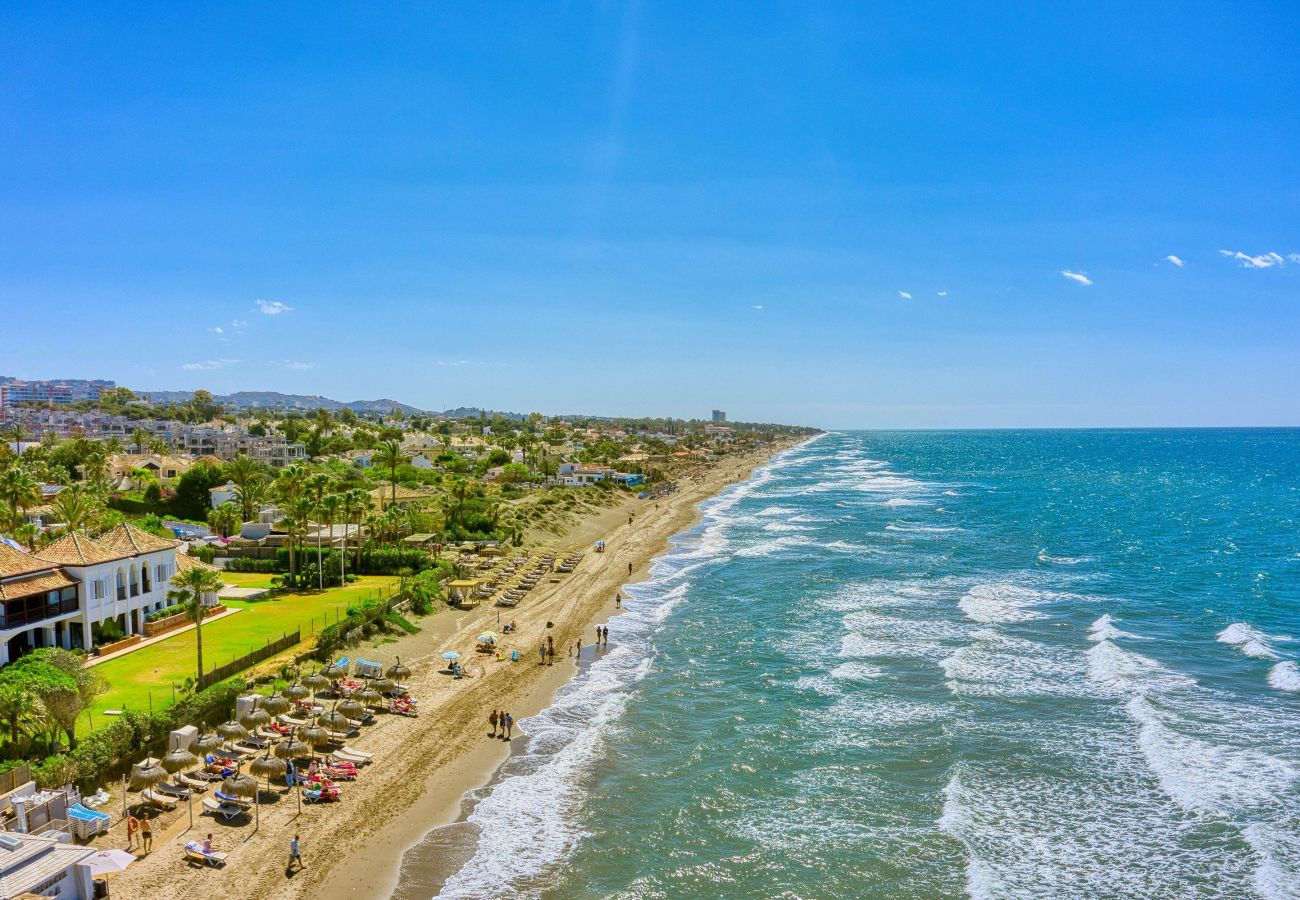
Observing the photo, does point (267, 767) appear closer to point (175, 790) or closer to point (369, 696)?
point (175, 790)

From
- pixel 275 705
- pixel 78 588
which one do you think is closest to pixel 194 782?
pixel 275 705

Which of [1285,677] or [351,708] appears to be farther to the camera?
[1285,677]

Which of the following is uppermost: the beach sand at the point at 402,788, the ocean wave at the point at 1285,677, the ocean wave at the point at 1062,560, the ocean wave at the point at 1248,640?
the ocean wave at the point at 1248,640

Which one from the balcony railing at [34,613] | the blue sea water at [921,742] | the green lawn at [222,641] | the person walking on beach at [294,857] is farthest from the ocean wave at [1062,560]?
the balcony railing at [34,613]

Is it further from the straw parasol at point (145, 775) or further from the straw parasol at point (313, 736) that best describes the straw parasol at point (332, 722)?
the straw parasol at point (145, 775)

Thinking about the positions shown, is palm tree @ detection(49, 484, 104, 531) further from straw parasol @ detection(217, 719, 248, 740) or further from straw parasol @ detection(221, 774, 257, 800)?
straw parasol @ detection(221, 774, 257, 800)

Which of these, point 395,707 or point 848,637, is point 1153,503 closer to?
point 848,637
